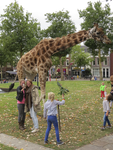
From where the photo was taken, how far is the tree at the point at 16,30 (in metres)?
31.7

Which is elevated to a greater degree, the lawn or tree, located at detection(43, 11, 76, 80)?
tree, located at detection(43, 11, 76, 80)

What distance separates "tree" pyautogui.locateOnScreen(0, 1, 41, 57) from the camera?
104 ft

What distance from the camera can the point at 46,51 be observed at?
8.25 m

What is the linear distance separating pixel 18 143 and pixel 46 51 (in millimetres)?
4354

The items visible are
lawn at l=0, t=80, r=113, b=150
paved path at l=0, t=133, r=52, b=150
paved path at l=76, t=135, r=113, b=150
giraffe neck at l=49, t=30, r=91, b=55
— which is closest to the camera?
paved path at l=76, t=135, r=113, b=150

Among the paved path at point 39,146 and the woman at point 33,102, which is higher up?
the woman at point 33,102

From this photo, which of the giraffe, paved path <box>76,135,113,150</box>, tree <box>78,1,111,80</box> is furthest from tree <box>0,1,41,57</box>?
paved path <box>76,135,113,150</box>

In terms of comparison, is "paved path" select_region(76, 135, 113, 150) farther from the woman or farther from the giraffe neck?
the giraffe neck


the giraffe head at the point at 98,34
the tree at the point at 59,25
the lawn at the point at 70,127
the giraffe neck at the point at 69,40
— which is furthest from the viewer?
the tree at the point at 59,25

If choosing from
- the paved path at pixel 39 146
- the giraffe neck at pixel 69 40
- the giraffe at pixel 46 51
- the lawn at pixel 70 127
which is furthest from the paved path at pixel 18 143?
the giraffe neck at pixel 69 40

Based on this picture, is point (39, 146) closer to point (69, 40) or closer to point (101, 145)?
point (101, 145)

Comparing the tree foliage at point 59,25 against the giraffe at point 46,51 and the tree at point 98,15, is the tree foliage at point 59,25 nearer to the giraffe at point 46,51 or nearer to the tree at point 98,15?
the tree at point 98,15

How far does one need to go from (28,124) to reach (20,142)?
6.48 ft

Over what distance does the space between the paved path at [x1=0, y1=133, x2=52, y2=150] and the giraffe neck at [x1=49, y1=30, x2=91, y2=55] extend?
14.0 ft
